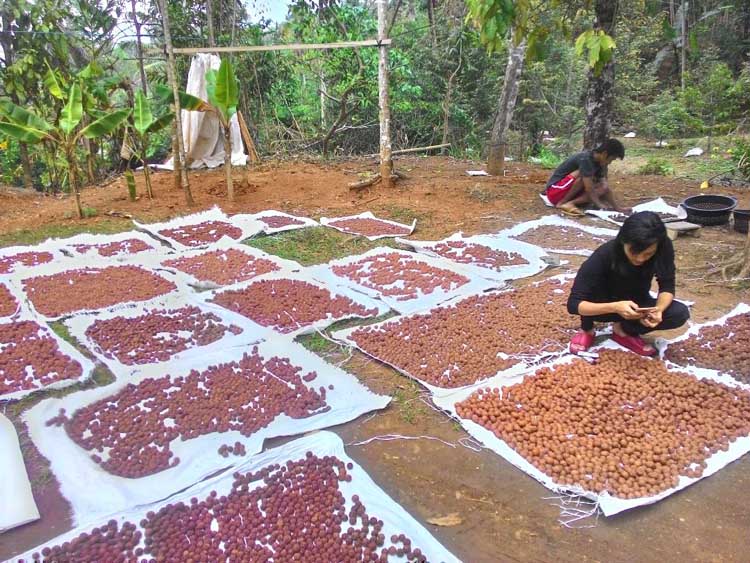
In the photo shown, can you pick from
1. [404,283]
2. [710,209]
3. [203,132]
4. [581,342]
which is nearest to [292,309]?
[404,283]

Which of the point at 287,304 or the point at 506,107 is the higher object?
the point at 506,107

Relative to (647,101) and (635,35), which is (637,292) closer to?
(635,35)

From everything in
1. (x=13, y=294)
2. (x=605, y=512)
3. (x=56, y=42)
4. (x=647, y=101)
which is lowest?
(x=605, y=512)

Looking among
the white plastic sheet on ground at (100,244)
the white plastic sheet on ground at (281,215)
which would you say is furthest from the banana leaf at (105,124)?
the white plastic sheet on ground at (281,215)

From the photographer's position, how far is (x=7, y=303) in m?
3.54

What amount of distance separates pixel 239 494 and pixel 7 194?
697cm

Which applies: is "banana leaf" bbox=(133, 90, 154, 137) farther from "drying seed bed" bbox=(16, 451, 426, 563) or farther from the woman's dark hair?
the woman's dark hair

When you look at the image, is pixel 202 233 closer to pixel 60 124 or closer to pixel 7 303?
pixel 60 124

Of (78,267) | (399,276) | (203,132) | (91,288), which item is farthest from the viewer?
(203,132)

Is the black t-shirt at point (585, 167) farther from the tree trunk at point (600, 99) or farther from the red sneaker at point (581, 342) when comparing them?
the red sneaker at point (581, 342)

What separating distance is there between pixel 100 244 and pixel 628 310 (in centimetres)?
436

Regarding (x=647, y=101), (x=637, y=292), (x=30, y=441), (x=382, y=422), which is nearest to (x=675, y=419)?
(x=637, y=292)

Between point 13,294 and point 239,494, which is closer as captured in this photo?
point 239,494

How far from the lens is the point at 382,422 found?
254cm
